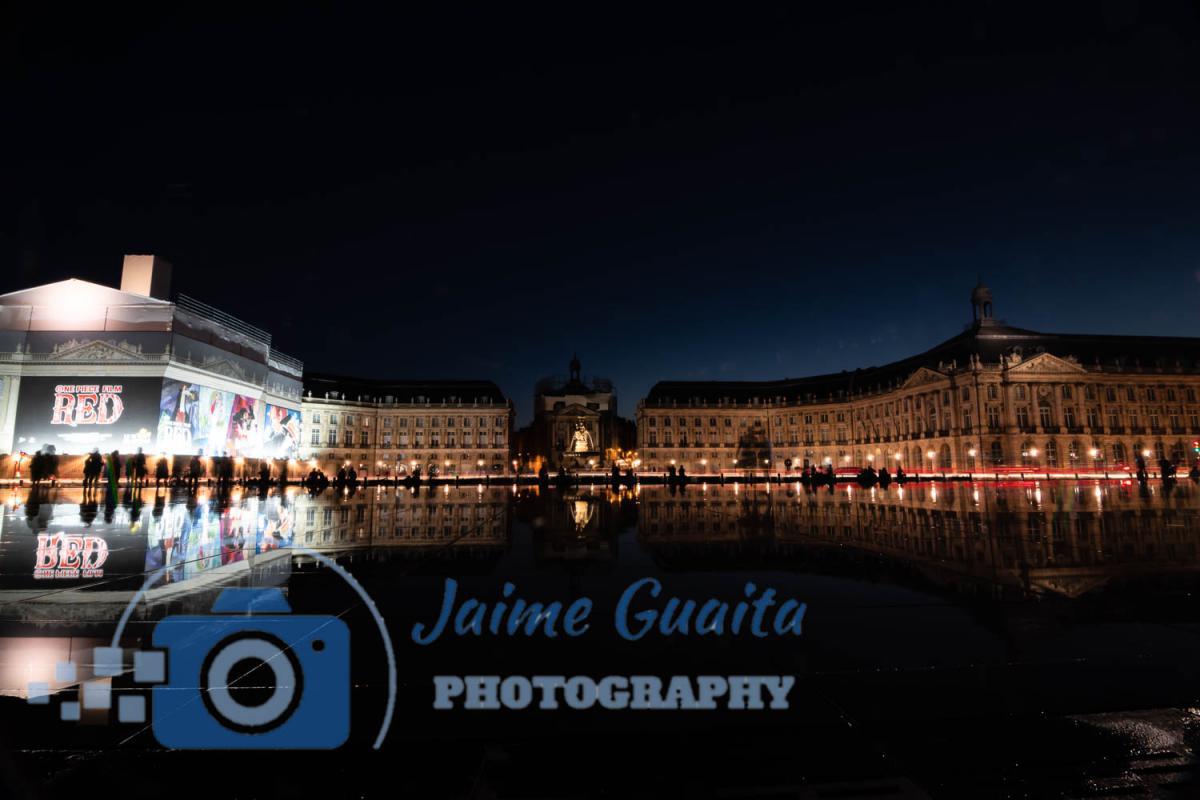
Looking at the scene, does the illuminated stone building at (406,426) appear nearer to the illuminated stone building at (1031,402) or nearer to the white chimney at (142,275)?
the white chimney at (142,275)

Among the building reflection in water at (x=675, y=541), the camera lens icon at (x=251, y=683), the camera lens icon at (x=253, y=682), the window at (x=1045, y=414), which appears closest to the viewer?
the camera lens icon at (x=253, y=682)

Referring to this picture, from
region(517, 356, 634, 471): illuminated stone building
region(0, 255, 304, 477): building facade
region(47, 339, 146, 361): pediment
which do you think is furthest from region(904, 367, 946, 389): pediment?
region(47, 339, 146, 361): pediment

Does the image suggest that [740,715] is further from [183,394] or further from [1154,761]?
[183,394]

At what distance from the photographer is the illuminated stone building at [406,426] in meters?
94.2

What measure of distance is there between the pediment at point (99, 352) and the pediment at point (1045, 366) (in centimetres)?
8945

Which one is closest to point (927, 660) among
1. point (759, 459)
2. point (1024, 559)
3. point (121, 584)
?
point (1024, 559)

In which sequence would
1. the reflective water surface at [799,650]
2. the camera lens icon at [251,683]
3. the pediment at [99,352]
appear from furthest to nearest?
the pediment at [99,352]
the camera lens icon at [251,683]
the reflective water surface at [799,650]

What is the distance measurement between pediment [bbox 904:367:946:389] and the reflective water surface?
7668 centimetres

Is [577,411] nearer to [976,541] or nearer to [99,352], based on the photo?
[99,352]

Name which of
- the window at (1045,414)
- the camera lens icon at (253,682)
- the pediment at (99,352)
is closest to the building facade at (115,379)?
the pediment at (99,352)
